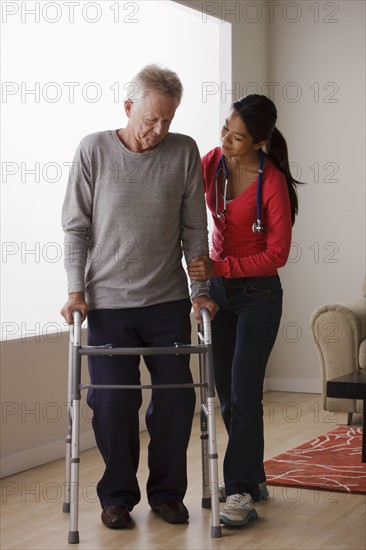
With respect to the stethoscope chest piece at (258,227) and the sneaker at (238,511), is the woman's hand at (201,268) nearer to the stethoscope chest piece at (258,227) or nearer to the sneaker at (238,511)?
the stethoscope chest piece at (258,227)

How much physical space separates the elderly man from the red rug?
28.3 inches

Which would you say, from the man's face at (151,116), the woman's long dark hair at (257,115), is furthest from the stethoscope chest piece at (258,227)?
the man's face at (151,116)

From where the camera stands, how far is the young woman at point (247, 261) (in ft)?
10.1

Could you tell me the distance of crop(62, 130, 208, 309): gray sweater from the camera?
9.72ft

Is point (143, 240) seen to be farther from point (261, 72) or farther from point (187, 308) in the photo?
point (261, 72)

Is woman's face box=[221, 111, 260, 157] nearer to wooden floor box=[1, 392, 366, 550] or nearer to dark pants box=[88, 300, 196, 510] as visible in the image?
dark pants box=[88, 300, 196, 510]

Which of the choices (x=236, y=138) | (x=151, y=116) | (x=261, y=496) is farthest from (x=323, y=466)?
(x=151, y=116)

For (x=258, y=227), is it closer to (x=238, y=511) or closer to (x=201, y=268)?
(x=201, y=268)

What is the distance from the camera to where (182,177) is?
302 centimetres

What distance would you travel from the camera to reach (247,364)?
311cm

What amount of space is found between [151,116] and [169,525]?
1.36 m

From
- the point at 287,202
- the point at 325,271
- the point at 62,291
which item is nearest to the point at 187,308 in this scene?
the point at 287,202

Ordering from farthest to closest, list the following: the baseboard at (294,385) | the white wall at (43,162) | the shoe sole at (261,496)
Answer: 1. the baseboard at (294,385)
2. the white wall at (43,162)
3. the shoe sole at (261,496)

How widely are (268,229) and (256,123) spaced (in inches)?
14.2
